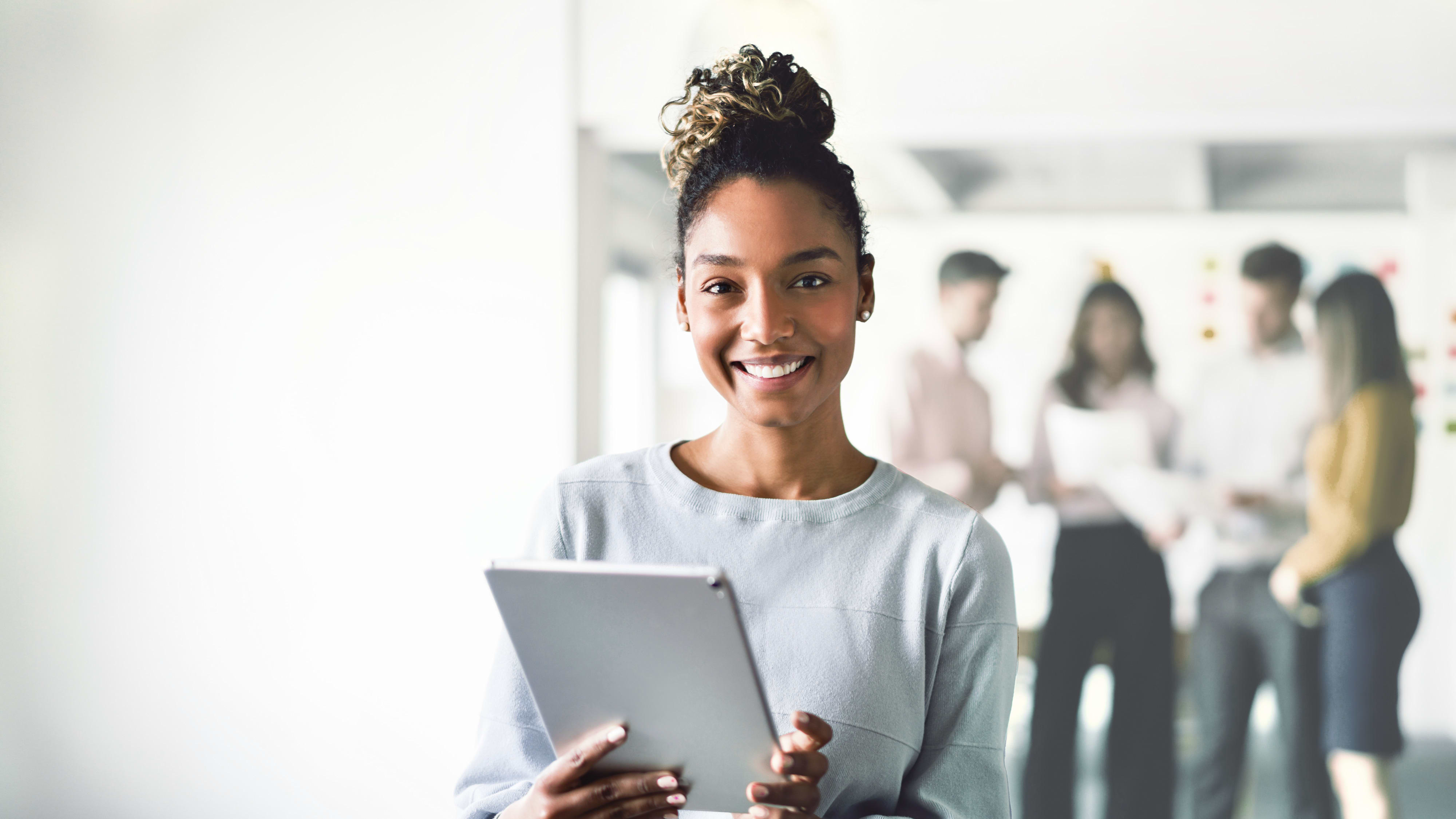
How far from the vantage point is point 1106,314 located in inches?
95.0

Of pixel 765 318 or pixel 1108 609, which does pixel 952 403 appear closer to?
pixel 1108 609

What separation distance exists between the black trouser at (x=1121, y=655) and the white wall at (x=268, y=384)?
3.96 feet

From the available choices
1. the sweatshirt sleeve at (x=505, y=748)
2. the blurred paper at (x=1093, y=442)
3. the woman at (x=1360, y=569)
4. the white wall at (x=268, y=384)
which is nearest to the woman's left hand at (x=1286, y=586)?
the woman at (x=1360, y=569)

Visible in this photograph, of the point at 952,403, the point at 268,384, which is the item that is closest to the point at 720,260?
the point at 952,403

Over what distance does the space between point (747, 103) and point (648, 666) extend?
1.70ft

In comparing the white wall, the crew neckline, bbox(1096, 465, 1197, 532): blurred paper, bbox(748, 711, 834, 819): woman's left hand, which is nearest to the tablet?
bbox(748, 711, 834, 819): woman's left hand

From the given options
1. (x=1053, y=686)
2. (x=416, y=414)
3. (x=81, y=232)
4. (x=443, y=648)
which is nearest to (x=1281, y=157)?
(x=1053, y=686)

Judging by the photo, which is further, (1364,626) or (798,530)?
(1364,626)

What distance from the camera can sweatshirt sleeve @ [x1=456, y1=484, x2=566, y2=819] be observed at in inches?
36.5

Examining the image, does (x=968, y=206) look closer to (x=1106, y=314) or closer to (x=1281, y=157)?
(x=1106, y=314)

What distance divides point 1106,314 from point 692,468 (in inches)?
65.5

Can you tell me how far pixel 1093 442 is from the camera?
2.40m

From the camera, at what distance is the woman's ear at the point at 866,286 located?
1.04 meters

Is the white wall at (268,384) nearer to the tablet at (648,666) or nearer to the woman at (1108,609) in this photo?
the woman at (1108,609)
